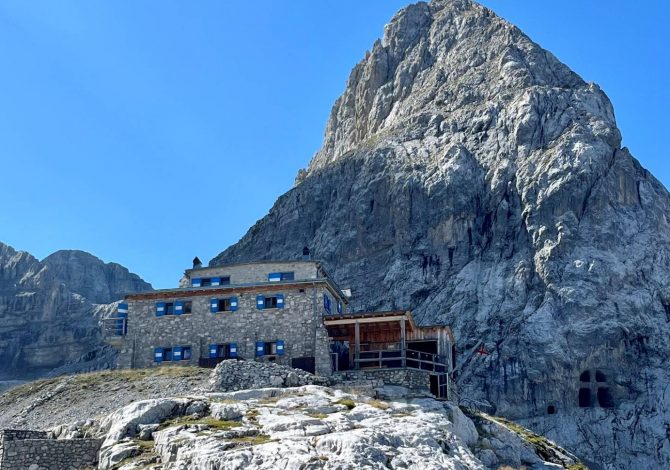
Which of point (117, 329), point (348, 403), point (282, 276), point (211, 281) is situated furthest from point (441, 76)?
point (348, 403)

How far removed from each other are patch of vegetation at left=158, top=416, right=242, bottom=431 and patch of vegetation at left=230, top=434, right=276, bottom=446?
198 centimetres

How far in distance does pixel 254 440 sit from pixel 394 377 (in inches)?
744

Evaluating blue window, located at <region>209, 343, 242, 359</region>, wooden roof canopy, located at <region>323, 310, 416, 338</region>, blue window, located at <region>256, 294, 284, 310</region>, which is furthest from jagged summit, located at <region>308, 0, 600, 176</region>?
blue window, located at <region>209, 343, 242, 359</region>

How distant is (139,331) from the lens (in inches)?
2352

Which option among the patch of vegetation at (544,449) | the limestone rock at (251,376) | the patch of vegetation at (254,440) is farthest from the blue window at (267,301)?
the patch of vegetation at (254,440)

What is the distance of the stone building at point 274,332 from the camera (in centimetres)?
5672

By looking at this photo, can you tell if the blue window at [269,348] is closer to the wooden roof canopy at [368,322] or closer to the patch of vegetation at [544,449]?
the wooden roof canopy at [368,322]

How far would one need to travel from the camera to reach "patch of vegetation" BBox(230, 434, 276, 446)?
117 feet

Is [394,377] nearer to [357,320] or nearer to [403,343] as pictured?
[403,343]

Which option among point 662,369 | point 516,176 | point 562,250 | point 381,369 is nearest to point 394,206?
point 516,176

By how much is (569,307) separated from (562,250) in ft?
32.7

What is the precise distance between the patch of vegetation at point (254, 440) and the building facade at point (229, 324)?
18701mm

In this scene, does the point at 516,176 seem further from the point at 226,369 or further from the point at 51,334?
the point at 51,334

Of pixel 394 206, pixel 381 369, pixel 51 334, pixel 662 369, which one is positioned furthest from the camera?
pixel 51 334
